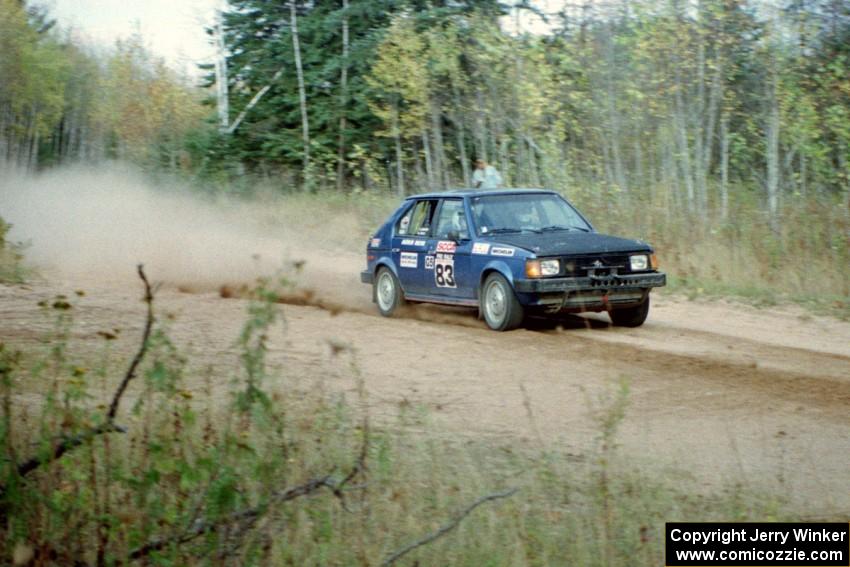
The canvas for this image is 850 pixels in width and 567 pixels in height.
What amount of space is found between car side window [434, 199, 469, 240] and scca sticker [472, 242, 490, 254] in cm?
38

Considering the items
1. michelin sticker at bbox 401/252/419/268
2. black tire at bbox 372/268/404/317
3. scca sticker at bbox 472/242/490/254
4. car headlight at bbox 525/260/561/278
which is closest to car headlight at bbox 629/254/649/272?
car headlight at bbox 525/260/561/278

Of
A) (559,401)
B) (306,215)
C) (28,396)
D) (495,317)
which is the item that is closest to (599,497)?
(559,401)

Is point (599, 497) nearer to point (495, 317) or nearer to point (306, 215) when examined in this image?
point (495, 317)

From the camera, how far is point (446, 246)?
43.1ft

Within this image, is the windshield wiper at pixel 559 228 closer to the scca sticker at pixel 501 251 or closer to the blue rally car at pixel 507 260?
the blue rally car at pixel 507 260

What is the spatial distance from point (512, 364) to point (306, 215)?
20308 millimetres

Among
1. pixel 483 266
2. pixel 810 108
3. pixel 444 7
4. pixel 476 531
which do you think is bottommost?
pixel 476 531

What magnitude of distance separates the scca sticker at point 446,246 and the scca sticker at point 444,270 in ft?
0.19

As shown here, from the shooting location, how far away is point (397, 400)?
28.8ft

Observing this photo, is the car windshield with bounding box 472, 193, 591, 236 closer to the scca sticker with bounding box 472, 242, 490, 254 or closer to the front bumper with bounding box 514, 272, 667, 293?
the scca sticker with bounding box 472, 242, 490, 254

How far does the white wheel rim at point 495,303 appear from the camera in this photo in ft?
40.1

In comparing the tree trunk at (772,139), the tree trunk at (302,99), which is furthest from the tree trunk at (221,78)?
the tree trunk at (772,139)

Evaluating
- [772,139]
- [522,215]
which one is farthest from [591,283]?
[772,139]

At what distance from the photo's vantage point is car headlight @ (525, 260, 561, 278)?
11680 millimetres
